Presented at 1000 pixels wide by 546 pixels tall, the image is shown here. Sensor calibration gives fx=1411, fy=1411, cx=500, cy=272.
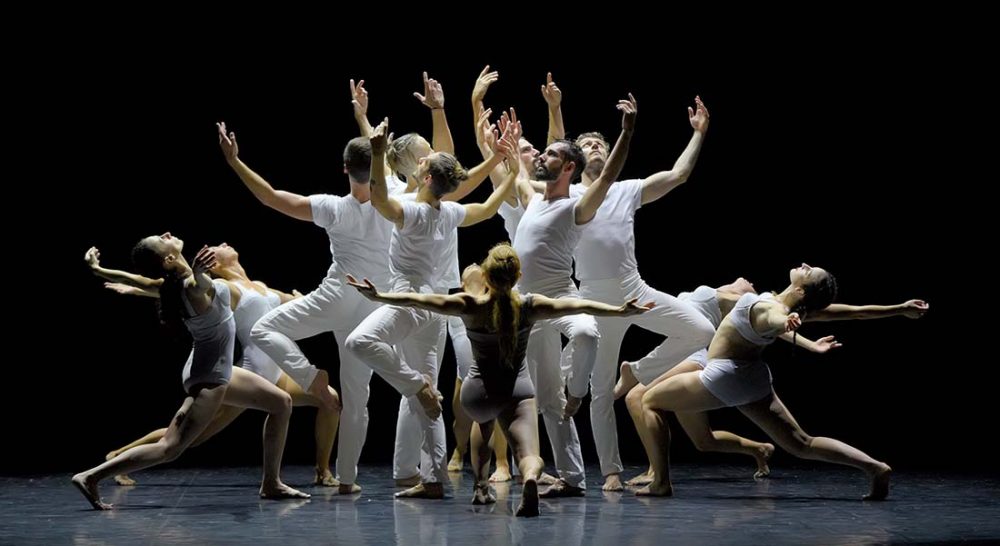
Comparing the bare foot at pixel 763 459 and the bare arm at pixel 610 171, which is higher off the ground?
the bare arm at pixel 610 171

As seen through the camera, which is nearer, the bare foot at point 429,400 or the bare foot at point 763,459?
the bare foot at point 429,400

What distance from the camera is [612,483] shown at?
598cm

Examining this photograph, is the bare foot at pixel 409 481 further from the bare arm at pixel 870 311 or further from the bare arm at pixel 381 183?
the bare arm at pixel 870 311

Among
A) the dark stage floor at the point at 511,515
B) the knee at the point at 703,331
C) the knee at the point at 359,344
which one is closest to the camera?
the dark stage floor at the point at 511,515

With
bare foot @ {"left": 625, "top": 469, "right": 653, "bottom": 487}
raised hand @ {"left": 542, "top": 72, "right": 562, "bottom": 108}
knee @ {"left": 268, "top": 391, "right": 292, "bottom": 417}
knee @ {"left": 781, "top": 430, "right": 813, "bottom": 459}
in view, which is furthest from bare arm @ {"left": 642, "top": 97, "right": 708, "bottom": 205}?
knee @ {"left": 268, "top": 391, "right": 292, "bottom": 417}

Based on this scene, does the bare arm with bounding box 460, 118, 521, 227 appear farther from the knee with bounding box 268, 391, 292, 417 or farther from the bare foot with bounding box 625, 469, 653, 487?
the bare foot with bounding box 625, 469, 653, 487

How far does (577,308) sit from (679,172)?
1154 millimetres

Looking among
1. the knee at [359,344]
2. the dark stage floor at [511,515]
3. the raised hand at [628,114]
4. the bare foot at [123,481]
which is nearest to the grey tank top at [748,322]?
the dark stage floor at [511,515]

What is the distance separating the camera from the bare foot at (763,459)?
21.1 ft

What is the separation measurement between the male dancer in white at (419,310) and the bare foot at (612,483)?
710mm

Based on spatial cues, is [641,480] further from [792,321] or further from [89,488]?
[89,488]

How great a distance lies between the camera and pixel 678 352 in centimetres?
622


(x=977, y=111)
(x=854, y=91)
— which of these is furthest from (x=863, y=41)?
(x=977, y=111)

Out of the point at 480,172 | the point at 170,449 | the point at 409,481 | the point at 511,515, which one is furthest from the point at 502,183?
the point at 170,449
